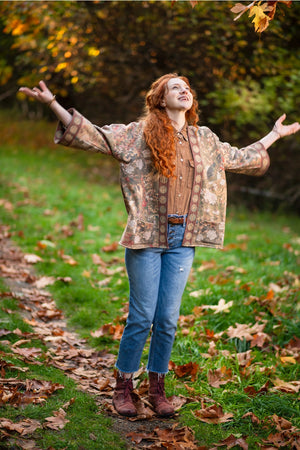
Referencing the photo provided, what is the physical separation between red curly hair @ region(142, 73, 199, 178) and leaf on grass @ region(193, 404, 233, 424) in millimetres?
1584

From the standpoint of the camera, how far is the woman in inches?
124

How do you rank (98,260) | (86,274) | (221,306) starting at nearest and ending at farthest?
(221,306)
(86,274)
(98,260)

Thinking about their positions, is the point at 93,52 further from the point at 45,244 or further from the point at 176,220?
the point at 176,220

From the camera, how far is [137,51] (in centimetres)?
1077

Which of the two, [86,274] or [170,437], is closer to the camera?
[170,437]

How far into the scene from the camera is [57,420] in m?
3.12

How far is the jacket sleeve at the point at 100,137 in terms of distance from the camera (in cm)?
293

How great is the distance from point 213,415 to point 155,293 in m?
0.91

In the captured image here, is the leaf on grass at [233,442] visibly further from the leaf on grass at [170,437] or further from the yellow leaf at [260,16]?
the yellow leaf at [260,16]

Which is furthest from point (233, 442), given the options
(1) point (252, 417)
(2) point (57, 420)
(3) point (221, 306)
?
(3) point (221, 306)

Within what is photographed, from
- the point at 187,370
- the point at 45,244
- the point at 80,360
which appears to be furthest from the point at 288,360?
the point at 45,244

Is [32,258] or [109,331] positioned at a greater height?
[32,258]

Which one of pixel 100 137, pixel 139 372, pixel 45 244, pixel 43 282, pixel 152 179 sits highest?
pixel 100 137

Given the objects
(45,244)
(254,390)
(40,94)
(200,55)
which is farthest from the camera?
(200,55)
